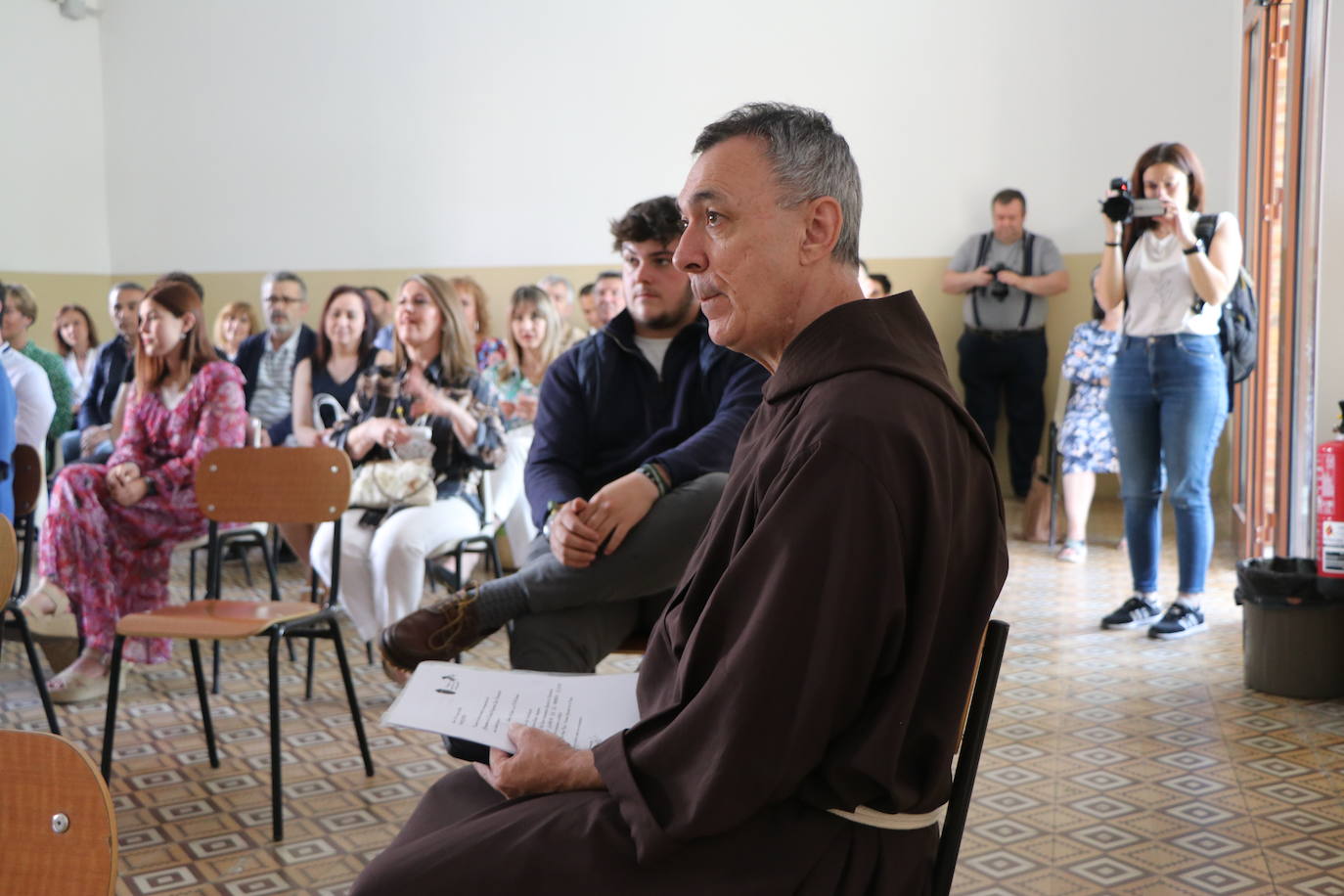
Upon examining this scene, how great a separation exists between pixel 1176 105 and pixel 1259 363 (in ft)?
9.12

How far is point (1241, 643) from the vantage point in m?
4.25

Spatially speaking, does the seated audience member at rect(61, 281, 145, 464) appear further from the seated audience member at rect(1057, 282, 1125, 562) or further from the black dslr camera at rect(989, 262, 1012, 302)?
the black dslr camera at rect(989, 262, 1012, 302)

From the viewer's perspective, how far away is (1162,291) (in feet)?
13.9

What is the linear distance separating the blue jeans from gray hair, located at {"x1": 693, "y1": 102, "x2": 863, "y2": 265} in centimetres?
302

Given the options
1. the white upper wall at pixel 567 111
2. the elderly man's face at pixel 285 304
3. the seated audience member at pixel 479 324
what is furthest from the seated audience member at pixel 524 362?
the white upper wall at pixel 567 111

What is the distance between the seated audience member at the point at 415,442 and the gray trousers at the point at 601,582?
1313mm

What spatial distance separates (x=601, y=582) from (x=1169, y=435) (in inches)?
101

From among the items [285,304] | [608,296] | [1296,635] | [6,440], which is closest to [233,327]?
[285,304]

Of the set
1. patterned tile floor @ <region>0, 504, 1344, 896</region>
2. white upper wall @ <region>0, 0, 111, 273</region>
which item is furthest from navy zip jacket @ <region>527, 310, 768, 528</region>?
white upper wall @ <region>0, 0, 111, 273</region>

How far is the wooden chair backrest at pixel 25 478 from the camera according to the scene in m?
4.07

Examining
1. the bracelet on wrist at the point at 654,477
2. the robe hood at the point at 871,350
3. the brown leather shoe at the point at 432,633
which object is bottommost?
the brown leather shoe at the point at 432,633

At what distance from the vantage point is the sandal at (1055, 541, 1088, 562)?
591 cm

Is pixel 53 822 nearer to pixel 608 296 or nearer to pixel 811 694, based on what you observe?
pixel 811 694

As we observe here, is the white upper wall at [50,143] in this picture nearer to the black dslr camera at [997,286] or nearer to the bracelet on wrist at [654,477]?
the black dslr camera at [997,286]
